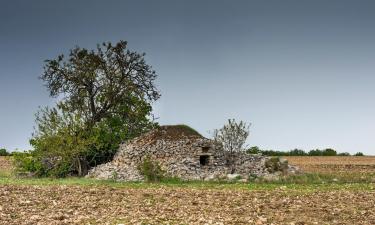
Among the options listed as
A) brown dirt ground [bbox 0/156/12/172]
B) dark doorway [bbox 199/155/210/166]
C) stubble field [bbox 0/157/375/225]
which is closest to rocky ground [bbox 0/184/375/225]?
stubble field [bbox 0/157/375/225]

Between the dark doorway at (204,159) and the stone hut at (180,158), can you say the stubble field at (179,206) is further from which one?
the dark doorway at (204,159)

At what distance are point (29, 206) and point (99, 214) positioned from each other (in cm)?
399

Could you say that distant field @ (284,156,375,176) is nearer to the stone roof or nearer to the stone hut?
the stone hut

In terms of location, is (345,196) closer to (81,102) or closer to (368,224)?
(368,224)

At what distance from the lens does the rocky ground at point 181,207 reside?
22469 millimetres

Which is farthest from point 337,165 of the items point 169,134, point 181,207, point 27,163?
point 181,207

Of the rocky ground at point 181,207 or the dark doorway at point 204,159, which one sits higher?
the dark doorway at point 204,159

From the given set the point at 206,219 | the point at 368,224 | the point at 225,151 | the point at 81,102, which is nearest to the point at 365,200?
the point at 368,224

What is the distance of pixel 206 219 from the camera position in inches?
870

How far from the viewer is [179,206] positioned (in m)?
25.6

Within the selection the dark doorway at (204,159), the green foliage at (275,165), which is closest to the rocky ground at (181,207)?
the green foliage at (275,165)

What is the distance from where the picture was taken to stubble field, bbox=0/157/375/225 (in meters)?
22.5

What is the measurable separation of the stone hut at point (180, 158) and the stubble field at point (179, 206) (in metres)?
16.2

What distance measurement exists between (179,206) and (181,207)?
354 millimetres
